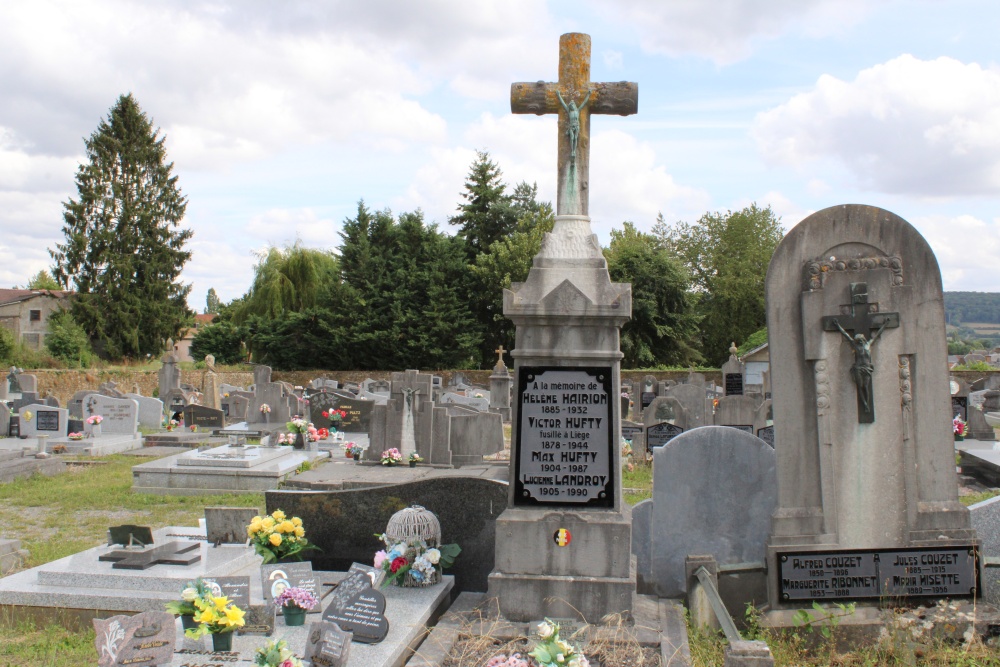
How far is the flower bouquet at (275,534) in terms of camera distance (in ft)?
19.1

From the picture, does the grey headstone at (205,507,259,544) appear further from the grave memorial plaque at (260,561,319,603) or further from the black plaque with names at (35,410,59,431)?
the black plaque with names at (35,410,59,431)

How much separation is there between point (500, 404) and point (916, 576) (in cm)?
1698

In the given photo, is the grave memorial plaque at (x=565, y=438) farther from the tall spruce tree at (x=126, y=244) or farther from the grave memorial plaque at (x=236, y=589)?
the tall spruce tree at (x=126, y=244)

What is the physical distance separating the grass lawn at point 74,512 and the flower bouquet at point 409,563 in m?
2.09

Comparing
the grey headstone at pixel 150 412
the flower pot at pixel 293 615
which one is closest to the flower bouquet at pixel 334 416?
the grey headstone at pixel 150 412

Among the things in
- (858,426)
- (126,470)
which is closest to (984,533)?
(858,426)

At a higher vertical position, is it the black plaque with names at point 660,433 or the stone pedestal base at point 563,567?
the black plaque with names at point 660,433

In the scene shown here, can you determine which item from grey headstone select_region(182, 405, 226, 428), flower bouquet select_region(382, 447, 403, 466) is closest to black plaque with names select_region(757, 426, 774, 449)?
flower bouquet select_region(382, 447, 403, 466)

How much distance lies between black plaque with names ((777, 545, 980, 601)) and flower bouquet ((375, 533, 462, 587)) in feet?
8.37

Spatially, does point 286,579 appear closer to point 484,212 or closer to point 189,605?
point 189,605

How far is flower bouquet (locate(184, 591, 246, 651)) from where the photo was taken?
4617 mm

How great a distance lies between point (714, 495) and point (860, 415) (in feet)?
4.53

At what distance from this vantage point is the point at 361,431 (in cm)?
1745

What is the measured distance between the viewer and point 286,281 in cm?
4459
